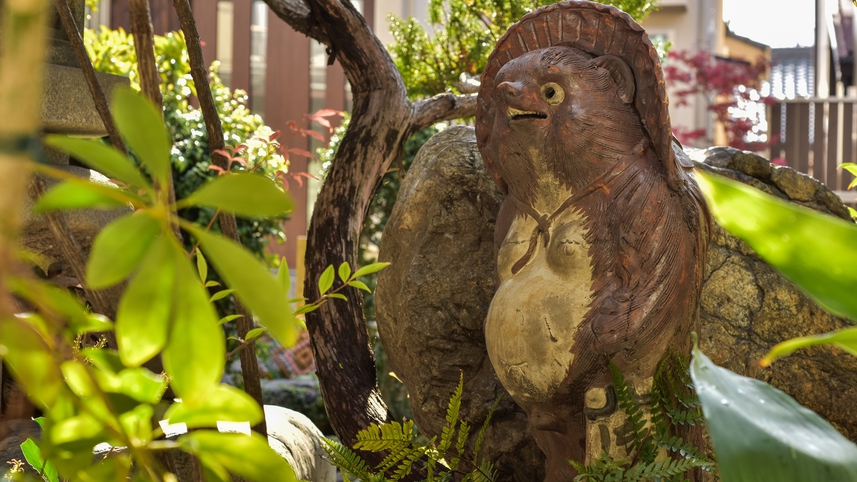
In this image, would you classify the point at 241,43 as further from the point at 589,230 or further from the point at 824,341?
the point at 824,341

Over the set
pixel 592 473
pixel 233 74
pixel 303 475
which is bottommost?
pixel 303 475

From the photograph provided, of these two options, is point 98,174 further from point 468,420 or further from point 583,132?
point 583,132

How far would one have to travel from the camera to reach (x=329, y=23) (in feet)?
7.30

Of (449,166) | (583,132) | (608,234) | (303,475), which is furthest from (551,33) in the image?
(303,475)

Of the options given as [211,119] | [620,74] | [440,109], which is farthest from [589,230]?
[440,109]

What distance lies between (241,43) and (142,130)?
8800 mm

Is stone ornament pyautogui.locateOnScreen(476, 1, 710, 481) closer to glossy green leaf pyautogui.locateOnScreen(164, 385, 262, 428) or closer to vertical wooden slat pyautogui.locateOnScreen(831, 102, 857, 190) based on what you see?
glossy green leaf pyautogui.locateOnScreen(164, 385, 262, 428)

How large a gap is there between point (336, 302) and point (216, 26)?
7.22m

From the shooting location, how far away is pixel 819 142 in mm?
5980

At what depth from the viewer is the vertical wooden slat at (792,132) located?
6.14 meters

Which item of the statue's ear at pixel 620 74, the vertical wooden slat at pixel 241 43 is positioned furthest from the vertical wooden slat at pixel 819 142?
the vertical wooden slat at pixel 241 43

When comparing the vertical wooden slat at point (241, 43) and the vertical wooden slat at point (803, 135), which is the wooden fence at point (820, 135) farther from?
the vertical wooden slat at point (241, 43)

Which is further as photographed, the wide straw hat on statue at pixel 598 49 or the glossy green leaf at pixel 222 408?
the wide straw hat on statue at pixel 598 49

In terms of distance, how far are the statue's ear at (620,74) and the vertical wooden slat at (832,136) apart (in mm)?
4935
